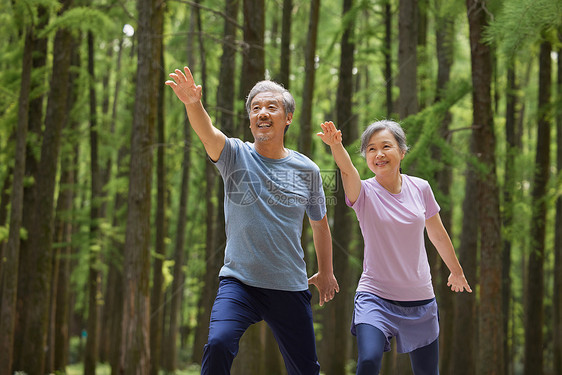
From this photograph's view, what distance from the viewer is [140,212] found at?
8.84 meters

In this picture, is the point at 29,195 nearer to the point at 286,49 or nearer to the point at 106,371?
the point at 286,49

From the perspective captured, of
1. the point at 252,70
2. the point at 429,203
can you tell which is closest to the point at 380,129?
the point at 429,203

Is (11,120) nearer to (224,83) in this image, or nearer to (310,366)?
(224,83)

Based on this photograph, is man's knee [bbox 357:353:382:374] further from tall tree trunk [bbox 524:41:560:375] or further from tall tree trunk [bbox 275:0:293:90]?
tall tree trunk [bbox 524:41:560:375]

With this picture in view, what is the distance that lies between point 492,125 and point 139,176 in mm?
4891

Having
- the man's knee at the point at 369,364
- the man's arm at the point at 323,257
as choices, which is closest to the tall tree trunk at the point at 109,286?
the man's arm at the point at 323,257

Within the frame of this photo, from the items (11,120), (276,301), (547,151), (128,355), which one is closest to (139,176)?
(128,355)

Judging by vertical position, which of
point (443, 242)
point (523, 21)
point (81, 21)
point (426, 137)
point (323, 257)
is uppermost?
point (81, 21)

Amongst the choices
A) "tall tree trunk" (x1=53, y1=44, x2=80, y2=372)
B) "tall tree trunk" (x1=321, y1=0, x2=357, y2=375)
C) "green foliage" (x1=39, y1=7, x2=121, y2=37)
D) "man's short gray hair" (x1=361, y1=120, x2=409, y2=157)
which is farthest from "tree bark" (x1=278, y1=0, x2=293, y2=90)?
"man's short gray hair" (x1=361, y1=120, x2=409, y2=157)

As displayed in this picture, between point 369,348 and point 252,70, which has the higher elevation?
point 252,70

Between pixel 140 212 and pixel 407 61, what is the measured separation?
14.6 feet

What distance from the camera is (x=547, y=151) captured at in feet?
41.7

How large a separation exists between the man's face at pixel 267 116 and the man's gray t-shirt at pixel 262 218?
0.41ft

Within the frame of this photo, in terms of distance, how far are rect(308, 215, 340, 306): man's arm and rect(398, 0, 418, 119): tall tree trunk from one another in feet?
17.4
